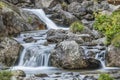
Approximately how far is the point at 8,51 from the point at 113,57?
593 centimetres

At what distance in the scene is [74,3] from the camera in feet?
139

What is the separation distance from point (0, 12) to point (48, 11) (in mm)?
10453

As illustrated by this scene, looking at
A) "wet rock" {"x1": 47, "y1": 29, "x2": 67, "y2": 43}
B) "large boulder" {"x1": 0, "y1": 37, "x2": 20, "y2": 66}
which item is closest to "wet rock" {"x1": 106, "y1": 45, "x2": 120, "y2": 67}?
"wet rock" {"x1": 47, "y1": 29, "x2": 67, "y2": 43}

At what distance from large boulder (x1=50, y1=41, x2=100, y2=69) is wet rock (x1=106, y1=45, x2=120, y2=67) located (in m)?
0.66

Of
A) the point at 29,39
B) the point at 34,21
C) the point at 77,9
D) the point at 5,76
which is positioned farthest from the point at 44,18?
the point at 5,76

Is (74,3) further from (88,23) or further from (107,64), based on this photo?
(107,64)

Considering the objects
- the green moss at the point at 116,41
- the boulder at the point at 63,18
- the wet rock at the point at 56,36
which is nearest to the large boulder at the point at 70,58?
the green moss at the point at 116,41

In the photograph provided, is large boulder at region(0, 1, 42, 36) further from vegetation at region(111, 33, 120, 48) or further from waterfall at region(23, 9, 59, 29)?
vegetation at region(111, 33, 120, 48)

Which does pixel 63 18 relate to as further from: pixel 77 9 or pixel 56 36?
pixel 56 36

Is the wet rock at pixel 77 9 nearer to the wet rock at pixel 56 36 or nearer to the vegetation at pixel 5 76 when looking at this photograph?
the wet rock at pixel 56 36

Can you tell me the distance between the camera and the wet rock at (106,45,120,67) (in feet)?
69.8

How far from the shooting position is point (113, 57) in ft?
70.1

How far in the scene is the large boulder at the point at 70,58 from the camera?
20.8m

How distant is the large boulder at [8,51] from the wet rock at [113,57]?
5.33 meters
